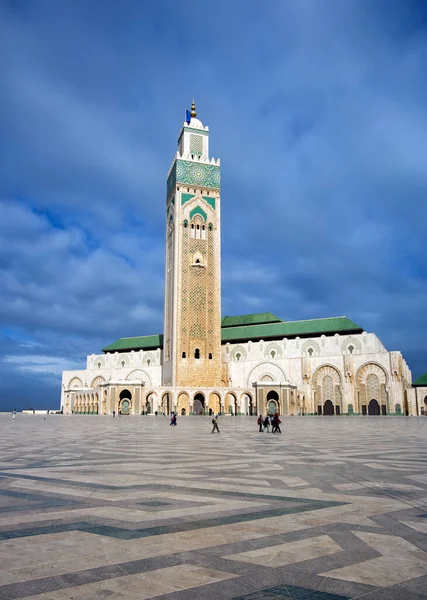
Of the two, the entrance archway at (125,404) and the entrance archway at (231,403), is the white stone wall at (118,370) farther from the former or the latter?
the entrance archway at (231,403)

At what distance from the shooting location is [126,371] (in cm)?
6775

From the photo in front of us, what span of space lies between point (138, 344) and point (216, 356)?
16.1m

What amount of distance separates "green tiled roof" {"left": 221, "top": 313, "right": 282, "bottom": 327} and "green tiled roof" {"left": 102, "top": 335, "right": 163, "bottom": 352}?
379 inches

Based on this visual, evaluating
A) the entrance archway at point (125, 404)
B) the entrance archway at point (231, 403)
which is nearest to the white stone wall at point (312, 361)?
the entrance archway at point (231, 403)

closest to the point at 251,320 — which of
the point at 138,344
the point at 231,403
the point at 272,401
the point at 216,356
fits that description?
the point at 216,356

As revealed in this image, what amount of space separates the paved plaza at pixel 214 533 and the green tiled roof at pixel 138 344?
195 ft

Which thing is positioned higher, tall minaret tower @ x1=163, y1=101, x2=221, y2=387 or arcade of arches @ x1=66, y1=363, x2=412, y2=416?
tall minaret tower @ x1=163, y1=101, x2=221, y2=387

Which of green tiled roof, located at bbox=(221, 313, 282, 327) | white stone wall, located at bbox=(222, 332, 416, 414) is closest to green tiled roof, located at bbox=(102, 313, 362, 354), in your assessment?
green tiled roof, located at bbox=(221, 313, 282, 327)

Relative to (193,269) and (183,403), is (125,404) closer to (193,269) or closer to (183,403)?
(183,403)

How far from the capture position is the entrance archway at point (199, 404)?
55.8 meters

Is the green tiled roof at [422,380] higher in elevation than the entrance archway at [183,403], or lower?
higher

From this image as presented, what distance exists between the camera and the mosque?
5253 centimetres

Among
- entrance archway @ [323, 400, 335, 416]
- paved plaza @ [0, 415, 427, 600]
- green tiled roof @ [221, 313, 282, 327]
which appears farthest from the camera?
green tiled roof @ [221, 313, 282, 327]

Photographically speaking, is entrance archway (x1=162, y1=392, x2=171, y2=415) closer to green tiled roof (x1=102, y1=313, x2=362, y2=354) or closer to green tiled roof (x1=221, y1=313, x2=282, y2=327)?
green tiled roof (x1=102, y1=313, x2=362, y2=354)
